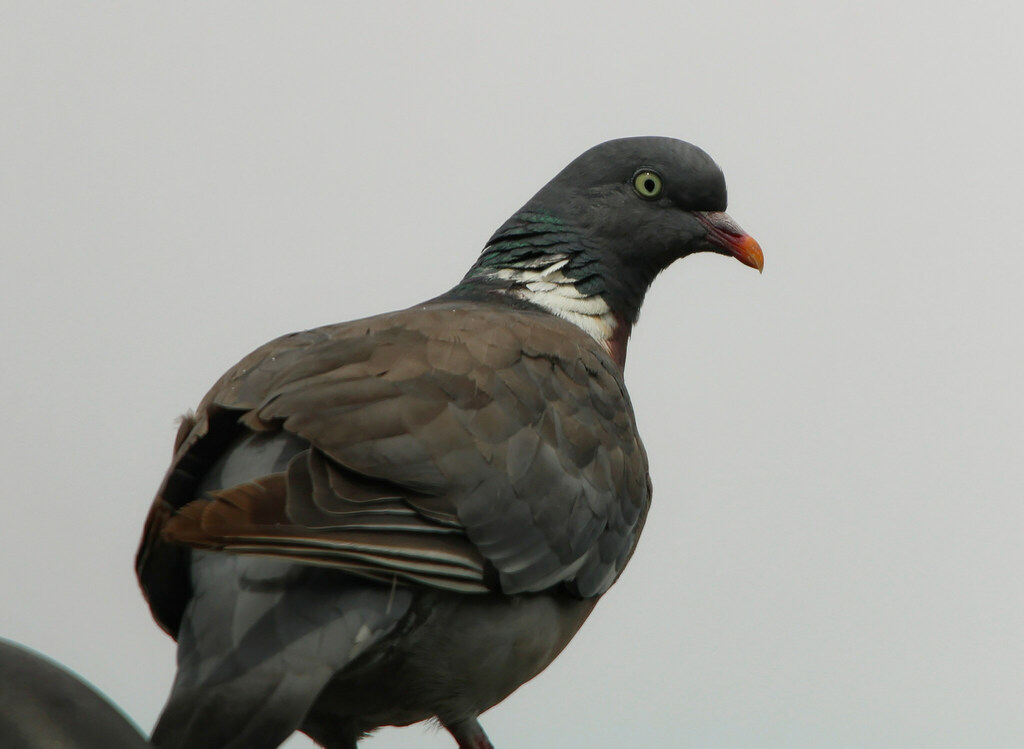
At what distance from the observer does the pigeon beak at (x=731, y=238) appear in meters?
5.40

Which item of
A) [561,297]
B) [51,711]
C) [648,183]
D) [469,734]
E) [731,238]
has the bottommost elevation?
[469,734]

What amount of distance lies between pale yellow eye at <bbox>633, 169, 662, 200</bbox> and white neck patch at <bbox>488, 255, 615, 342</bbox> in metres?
0.43

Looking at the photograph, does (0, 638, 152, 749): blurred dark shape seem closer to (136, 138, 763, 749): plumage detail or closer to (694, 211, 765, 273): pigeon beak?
(136, 138, 763, 749): plumage detail

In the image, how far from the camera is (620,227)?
5359mm

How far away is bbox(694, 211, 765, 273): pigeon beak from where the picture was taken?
540 centimetres

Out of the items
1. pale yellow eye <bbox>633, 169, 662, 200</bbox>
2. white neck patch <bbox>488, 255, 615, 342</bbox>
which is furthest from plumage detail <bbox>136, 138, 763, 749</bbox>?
pale yellow eye <bbox>633, 169, 662, 200</bbox>

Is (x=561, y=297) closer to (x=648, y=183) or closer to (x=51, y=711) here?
(x=648, y=183)

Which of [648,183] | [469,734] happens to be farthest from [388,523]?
[648,183]

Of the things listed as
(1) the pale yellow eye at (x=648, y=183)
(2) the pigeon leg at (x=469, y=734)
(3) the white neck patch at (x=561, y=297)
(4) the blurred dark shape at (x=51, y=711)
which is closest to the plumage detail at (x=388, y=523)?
(2) the pigeon leg at (x=469, y=734)

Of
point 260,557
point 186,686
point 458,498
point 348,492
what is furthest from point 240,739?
point 458,498

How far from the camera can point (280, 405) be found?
3.38m

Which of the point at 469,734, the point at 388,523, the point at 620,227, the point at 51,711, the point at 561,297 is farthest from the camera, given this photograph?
the point at 620,227

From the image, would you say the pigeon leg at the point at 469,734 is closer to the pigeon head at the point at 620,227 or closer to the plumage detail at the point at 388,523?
the plumage detail at the point at 388,523

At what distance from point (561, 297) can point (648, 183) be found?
2.08ft
